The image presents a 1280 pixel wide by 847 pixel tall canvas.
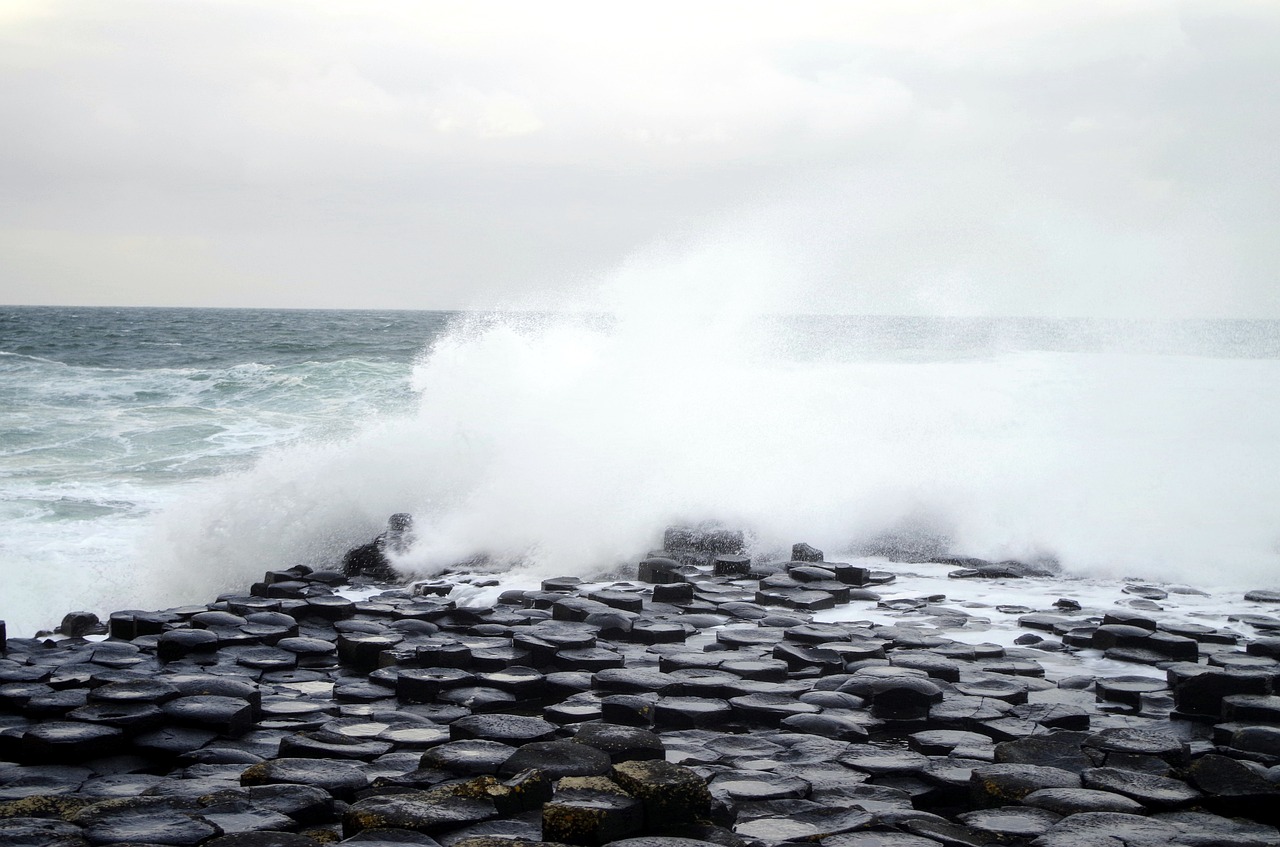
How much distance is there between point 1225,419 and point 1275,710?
10.2m

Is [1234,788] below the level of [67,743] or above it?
above

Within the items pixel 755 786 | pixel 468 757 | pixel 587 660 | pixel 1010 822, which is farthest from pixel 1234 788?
pixel 587 660

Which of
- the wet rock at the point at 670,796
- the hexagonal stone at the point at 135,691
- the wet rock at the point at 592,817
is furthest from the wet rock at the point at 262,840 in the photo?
the hexagonal stone at the point at 135,691

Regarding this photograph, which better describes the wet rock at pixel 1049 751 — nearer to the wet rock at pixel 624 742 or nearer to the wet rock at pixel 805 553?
the wet rock at pixel 624 742

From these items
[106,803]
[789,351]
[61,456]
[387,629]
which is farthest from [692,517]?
[789,351]

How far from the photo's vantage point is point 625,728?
14.1 feet

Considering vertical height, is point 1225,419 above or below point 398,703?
above

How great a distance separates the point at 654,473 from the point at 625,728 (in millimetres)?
6932

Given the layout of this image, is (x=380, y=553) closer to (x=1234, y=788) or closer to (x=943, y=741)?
(x=943, y=741)

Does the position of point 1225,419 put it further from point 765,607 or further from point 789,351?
point 789,351

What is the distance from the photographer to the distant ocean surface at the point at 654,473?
991cm

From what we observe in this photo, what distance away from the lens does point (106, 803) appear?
360cm

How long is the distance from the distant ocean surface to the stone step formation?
2.61 m

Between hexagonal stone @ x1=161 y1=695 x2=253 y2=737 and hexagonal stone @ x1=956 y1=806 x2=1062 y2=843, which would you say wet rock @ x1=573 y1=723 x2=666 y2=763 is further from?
hexagonal stone @ x1=161 y1=695 x2=253 y2=737
